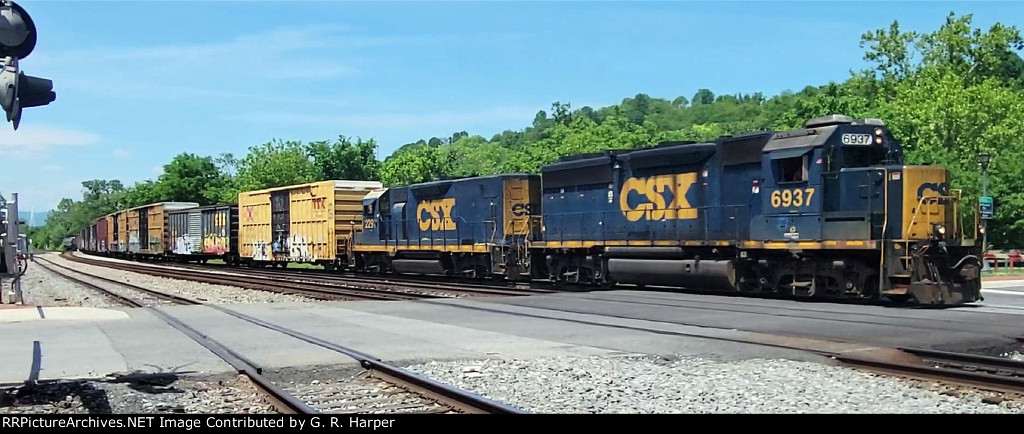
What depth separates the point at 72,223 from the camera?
→ 165 metres

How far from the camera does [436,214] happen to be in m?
29.2

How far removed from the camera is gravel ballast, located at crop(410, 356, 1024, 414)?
23.8ft

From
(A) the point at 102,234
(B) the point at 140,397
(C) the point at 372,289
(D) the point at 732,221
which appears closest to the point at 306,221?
(C) the point at 372,289

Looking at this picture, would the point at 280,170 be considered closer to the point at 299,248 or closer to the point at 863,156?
the point at 299,248

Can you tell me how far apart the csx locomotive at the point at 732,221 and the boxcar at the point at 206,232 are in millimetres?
18613

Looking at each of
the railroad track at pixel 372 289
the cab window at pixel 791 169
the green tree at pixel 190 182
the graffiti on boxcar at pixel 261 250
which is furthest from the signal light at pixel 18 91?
the green tree at pixel 190 182

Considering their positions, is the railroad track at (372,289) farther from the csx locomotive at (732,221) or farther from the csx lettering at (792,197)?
the csx lettering at (792,197)

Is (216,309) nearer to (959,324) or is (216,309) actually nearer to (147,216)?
(959,324)

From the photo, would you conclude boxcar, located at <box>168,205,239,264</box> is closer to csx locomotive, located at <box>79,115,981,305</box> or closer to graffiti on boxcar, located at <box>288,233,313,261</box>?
graffiti on boxcar, located at <box>288,233,313,261</box>

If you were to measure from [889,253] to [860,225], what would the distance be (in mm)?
768

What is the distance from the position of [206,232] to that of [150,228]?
11.2 m

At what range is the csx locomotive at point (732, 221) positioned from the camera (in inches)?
634

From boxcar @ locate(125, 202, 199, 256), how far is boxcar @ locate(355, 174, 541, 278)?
24.3m
